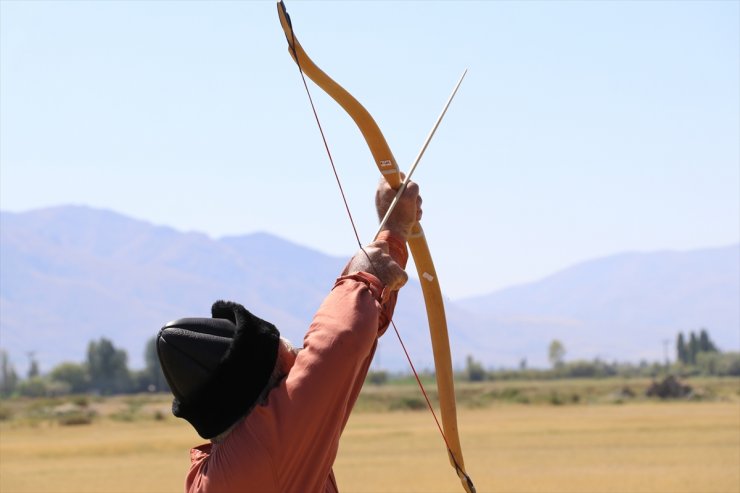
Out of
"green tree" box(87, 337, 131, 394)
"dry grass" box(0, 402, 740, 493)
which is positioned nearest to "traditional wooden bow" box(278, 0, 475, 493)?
"dry grass" box(0, 402, 740, 493)

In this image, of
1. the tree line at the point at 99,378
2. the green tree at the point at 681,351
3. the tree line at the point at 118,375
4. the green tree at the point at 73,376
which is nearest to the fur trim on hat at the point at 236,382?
the tree line at the point at 118,375

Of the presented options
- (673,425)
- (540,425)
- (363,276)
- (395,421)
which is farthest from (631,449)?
(363,276)

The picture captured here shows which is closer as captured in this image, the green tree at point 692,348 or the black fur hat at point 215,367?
the black fur hat at point 215,367

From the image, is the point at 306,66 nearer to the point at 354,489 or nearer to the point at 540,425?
the point at 354,489

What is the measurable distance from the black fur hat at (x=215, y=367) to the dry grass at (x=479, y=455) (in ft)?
58.4

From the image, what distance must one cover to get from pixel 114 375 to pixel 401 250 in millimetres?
140226

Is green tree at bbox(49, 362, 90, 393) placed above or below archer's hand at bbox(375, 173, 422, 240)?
above

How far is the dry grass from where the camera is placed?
69.7 feet

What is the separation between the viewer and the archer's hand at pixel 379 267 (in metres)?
2.45

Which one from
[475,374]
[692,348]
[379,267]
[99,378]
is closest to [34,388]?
[99,378]

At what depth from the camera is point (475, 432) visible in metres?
37.2

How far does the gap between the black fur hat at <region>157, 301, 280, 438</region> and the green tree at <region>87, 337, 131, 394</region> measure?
13709 cm

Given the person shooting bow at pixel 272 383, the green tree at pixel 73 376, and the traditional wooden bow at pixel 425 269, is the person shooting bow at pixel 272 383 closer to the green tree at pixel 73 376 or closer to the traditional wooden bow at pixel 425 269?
the traditional wooden bow at pixel 425 269

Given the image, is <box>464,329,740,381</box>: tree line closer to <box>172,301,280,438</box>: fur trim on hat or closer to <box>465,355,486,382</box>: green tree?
<box>465,355,486,382</box>: green tree
